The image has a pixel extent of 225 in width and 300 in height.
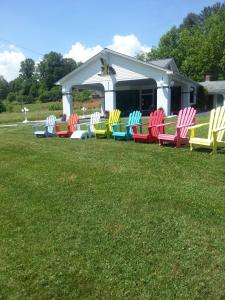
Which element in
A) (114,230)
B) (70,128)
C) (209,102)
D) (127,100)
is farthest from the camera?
(209,102)

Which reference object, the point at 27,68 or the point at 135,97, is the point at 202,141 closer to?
the point at 135,97

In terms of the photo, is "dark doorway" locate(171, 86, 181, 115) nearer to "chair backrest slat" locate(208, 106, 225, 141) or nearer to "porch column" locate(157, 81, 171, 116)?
"porch column" locate(157, 81, 171, 116)

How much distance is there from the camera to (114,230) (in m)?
4.03

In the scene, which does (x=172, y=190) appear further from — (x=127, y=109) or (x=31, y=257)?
(x=127, y=109)

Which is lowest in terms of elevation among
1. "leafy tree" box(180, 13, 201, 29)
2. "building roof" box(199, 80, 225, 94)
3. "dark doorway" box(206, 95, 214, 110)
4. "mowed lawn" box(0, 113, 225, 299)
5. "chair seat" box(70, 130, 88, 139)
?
"mowed lawn" box(0, 113, 225, 299)

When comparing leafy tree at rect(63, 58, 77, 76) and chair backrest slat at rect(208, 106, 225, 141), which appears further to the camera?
leafy tree at rect(63, 58, 77, 76)

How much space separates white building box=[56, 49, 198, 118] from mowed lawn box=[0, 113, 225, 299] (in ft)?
49.4

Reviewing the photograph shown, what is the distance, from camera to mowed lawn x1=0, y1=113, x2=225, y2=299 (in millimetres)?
3127

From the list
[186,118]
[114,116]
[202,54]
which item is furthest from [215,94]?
[186,118]

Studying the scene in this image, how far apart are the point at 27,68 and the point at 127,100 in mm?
83315

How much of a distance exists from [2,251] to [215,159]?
4397 millimetres

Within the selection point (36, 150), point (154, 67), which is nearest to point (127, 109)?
point (154, 67)

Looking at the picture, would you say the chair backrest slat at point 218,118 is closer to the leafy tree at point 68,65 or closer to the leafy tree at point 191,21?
the leafy tree at point 191,21

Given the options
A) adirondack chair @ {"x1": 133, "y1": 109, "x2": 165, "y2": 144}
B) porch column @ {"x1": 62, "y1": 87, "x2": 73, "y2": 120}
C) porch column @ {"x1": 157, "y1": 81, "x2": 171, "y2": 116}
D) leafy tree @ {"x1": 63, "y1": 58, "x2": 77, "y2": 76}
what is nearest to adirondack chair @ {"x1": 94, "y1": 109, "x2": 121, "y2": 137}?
adirondack chair @ {"x1": 133, "y1": 109, "x2": 165, "y2": 144}
